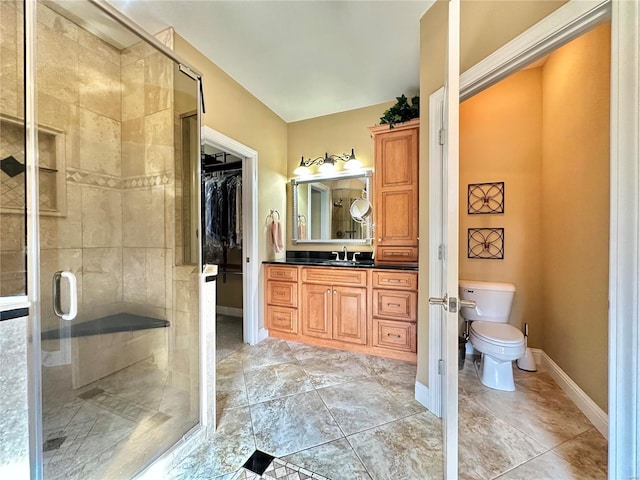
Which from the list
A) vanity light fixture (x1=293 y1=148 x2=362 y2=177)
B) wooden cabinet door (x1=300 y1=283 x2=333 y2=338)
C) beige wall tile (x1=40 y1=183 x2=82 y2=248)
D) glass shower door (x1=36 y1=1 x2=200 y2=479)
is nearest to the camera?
glass shower door (x1=36 y1=1 x2=200 y2=479)

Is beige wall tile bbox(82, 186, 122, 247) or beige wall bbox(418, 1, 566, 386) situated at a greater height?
beige wall bbox(418, 1, 566, 386)

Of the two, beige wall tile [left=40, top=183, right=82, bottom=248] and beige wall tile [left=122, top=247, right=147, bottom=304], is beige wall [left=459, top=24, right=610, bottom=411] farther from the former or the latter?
beige wall tile [left=40, top=183, right=82, bottom=248]

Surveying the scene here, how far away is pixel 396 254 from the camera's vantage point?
2.45 metres

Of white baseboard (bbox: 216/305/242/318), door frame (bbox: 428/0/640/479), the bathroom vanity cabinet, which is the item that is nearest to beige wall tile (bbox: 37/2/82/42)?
the bathroom vanity cabinet

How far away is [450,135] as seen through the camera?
36.6 inches

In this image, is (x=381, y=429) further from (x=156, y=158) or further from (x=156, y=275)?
(x=156, y=158)

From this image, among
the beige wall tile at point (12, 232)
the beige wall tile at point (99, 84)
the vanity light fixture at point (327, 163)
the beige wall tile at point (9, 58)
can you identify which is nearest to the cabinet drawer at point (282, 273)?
the vanity light fixture at point (327, 163)

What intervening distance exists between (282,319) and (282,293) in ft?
0.98

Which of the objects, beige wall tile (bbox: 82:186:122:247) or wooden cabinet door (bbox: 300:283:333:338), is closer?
beige wall tile (bbox: 82:186:122:247)

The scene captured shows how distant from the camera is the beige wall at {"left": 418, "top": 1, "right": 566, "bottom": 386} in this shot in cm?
118

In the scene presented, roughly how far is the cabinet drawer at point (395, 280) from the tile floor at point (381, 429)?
0.72m

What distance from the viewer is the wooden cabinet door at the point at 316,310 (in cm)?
256

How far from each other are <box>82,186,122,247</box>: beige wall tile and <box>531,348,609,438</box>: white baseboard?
3178 millimetres

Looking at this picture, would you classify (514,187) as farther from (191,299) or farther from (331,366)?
(191,299)
